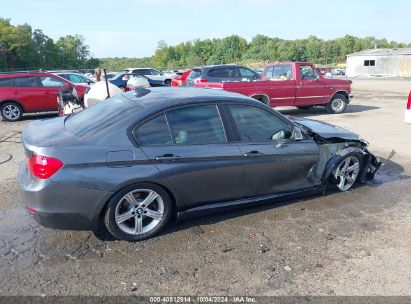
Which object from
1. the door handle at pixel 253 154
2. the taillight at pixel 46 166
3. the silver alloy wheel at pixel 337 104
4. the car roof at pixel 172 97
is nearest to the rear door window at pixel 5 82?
the car roof at pixel 172 97

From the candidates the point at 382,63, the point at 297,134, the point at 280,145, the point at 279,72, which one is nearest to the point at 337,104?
the point at 279,72

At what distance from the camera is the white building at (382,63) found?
47969 millimetres

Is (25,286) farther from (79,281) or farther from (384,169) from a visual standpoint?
(384,169)

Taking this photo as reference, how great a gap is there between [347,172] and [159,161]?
115 inches

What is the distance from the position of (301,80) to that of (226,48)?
113 metres

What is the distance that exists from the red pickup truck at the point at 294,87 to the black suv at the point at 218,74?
0.19 ft

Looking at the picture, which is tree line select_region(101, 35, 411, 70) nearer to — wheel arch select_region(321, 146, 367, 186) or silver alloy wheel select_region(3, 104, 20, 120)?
silver alloy wheel select_region(3, 104, 20, 120)

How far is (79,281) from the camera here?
10.6 feet

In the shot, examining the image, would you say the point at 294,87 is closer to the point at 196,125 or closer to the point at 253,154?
the point at 253,154

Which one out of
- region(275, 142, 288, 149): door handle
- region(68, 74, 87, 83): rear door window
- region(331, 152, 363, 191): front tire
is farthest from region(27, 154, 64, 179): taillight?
region(68, 74, 87, 83): rear door window

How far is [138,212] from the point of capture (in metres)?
3.84

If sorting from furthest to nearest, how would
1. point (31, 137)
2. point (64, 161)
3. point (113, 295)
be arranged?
1. point (31, 137)
2. point (64, 161)
3. point (113, 295)

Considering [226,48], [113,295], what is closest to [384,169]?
[113,295]

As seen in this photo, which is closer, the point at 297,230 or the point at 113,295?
the point at 113,295
